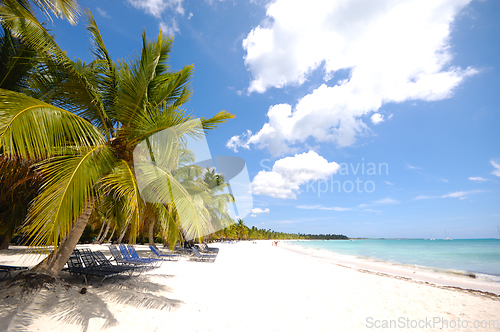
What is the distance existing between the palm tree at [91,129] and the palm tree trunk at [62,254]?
17 millimetres

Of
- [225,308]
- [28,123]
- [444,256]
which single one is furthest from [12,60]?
[444,256]

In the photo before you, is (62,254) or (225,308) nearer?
(225,308)

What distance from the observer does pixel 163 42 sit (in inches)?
211

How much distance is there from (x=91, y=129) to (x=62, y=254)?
2.77 m

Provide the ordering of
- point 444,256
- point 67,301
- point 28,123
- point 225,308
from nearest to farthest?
point 28,123 < point 67,301 < point 225,308 < point 444,256

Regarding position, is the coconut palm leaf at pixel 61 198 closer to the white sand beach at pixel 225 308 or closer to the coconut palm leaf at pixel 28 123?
the coconut palm leaf at pixel 28 123

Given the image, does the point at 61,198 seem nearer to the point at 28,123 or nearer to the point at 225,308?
the point at 28,123

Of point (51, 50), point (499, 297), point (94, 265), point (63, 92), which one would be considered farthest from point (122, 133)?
point (499, 297)

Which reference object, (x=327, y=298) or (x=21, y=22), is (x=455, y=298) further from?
(x=21, y=22)

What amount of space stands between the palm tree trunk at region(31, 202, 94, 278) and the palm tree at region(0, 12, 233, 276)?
17mm

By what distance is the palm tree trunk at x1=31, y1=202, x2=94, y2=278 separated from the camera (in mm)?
4660

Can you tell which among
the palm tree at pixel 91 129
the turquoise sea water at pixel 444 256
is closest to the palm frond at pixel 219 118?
the palm tree at pixel 91 129

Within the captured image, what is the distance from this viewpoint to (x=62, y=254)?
480 cm

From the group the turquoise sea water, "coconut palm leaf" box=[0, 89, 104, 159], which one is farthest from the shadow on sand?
the turquoise sea water
